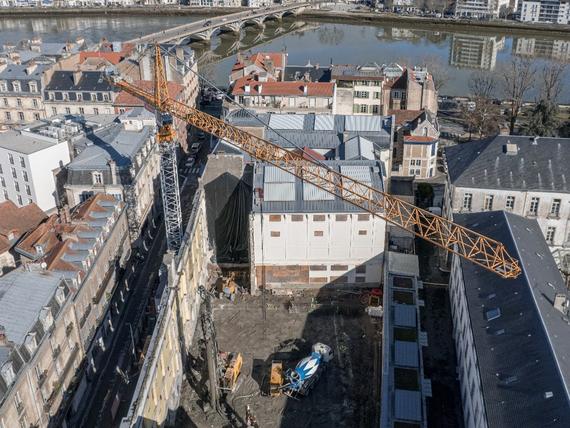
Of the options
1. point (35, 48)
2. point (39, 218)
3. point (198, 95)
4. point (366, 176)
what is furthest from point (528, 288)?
point (35, 48)

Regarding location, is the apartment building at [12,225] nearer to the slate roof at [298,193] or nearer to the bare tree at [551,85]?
the slate roof at [298,193]

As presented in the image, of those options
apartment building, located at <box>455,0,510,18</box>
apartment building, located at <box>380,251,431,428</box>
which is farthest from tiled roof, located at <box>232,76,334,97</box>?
apartment building, located at <box>455,0,510,18</box>

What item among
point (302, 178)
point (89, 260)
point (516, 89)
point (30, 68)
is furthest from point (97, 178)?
point (516, 89)

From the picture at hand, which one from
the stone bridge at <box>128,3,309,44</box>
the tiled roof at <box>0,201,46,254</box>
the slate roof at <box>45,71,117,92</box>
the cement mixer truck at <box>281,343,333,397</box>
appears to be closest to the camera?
the cement mixer truck at <box>281,343,333,397</box>

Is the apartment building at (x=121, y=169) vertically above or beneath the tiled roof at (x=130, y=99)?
beneath

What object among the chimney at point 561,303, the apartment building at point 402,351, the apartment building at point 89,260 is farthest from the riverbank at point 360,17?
the chimney at point 561,303

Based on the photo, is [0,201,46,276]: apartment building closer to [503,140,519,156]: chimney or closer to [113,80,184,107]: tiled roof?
[113,80,184,107]: tiled roof

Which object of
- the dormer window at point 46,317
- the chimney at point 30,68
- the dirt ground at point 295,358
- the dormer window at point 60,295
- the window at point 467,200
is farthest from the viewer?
the chimney at point 30,68
